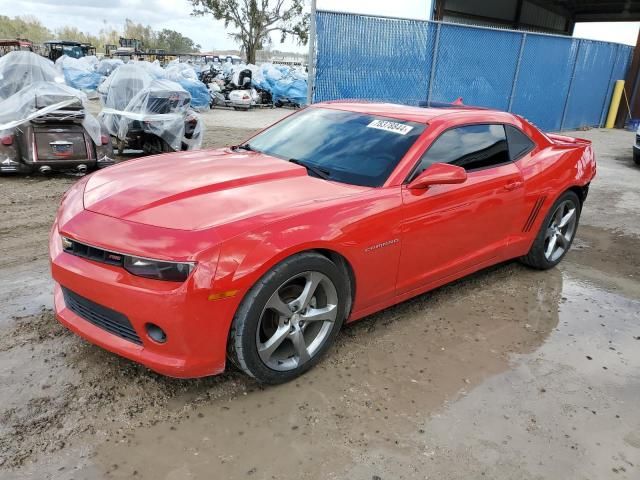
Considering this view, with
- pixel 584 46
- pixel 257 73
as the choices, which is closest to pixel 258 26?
pixel 257 73

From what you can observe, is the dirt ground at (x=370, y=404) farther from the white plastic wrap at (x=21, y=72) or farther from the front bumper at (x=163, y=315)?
the white plastic wrap at (x=21, y=72)

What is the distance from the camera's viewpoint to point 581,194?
15.9 feet

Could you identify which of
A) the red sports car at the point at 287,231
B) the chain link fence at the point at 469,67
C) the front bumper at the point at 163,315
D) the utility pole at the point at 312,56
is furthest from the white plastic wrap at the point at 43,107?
the front bumper at the point at 163,315

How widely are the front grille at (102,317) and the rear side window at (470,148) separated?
191 cm

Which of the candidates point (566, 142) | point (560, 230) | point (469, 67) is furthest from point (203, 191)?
point (469, 67)

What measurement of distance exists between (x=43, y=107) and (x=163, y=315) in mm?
6232

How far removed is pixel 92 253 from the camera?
8.13ft

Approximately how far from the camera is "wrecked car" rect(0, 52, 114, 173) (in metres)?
6.95

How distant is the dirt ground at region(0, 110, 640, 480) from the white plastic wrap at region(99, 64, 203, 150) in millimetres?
5071

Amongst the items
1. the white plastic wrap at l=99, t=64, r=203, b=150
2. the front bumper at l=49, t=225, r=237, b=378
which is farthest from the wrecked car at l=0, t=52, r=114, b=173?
the front bumper at l=49, t=225, r=237, b=378

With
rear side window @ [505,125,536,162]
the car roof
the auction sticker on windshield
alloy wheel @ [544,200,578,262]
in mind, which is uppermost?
the car roof

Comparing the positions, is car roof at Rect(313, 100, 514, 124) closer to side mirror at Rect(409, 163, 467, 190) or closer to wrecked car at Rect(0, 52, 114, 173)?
side mirror at Rect(409, 163, 467, 190)

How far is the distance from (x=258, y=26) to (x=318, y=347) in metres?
42.6

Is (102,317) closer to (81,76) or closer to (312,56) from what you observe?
(312,56)
